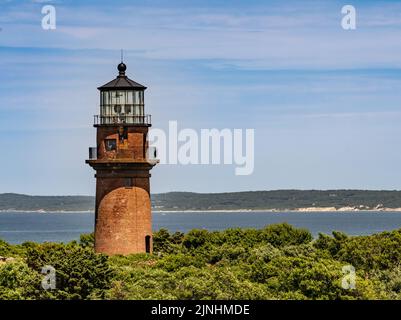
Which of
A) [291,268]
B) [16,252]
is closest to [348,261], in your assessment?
[291,268]

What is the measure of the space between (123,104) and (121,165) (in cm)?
272

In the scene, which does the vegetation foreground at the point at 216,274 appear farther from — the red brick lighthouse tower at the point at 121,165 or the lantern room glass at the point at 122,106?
the lantern room glass at the point at 122,106

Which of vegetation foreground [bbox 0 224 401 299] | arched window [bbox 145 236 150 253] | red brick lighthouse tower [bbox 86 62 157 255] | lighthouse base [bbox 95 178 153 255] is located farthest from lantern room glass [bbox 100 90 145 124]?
vegetation foreground [bbox 0 224 401 299]

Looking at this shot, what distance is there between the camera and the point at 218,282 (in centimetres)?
2995

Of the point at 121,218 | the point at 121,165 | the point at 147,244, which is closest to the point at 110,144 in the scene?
the point at 121,165

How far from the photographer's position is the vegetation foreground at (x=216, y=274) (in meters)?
29.7

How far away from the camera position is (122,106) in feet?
141

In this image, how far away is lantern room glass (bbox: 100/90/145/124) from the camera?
42.9 m

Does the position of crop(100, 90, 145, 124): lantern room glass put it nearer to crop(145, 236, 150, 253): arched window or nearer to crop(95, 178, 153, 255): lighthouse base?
crop(95, 178, 153, 255): lighthouse base

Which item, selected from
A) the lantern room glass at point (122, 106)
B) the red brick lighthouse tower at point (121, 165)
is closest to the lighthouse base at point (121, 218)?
the red brick lighthouse tower at point (121, 165)

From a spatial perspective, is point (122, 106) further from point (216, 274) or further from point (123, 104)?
point (216, 274)
